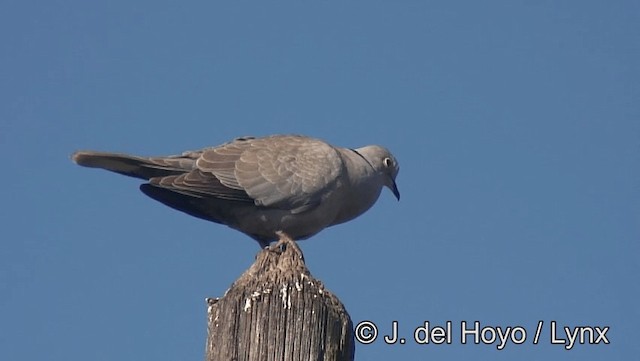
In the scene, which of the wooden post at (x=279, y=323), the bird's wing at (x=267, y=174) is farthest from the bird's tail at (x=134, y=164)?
the wooden post at (x=279, y=323)

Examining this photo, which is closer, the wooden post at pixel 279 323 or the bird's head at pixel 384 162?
the wooden post at pixel 279 323

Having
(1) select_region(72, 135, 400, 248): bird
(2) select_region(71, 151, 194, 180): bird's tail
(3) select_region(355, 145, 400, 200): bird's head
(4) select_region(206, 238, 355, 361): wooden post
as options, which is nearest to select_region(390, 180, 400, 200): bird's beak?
(3) select_region(355, 145, 400, 200): bird's head

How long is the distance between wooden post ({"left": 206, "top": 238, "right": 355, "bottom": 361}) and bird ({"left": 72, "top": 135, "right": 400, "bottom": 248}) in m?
3.49

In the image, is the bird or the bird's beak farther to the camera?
the bird's beak

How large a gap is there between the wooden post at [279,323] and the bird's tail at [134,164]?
3.64 m

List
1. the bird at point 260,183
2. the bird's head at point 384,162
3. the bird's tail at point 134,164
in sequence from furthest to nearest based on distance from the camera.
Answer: the bird's head at point 384,162, the bird at point 260,183, the bird's tail at point 134,164

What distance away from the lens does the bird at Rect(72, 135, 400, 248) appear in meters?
8.41

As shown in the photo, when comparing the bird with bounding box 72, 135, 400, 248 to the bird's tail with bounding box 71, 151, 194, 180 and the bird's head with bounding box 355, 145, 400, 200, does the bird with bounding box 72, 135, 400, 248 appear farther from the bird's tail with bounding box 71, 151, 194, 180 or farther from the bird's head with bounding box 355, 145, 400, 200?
the bird's head with bounding box 355, 145, 400, 200

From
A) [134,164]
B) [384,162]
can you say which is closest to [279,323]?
[134,164]

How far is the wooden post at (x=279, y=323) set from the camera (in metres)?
4.53

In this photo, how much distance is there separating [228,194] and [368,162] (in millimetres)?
1665

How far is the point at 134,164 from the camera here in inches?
339

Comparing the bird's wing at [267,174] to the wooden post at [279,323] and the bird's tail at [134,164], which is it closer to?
the bird's tail at [134,164]

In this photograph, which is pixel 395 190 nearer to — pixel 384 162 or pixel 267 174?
pixel 384 162
